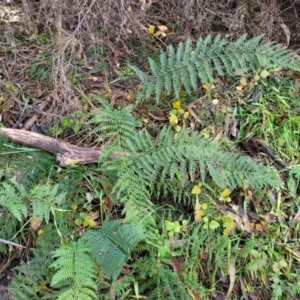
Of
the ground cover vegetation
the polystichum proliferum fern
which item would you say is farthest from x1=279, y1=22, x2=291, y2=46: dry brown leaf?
the polystichum proliferum fern

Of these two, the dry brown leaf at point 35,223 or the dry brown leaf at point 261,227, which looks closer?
the dry brown leaf at point 35,223

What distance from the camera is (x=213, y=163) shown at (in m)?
2.43

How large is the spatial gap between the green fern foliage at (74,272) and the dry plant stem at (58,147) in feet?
1.66

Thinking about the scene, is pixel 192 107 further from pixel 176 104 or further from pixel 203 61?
pixel 203 61

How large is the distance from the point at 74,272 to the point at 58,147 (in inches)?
30.4

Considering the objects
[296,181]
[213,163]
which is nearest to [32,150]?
[213,163]

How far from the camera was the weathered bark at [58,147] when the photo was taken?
247 centimetres

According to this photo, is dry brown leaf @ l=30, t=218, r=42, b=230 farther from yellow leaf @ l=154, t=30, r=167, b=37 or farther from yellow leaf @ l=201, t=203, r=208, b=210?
yellow leaf @ l=154, t=30, r=167, b=37

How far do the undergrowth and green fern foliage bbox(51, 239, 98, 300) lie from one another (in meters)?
0.01

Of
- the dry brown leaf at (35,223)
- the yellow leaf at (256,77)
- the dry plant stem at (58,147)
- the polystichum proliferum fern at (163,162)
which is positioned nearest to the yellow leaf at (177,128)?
the polystichum proliferum fern at (163,162)

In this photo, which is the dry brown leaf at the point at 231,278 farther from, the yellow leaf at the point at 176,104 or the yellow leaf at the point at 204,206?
the yellow leaf at the point at 176,104

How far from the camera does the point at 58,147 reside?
98.0 inches

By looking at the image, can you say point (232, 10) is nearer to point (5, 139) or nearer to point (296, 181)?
point (296, 181)

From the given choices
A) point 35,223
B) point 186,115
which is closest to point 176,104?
point 186,115
